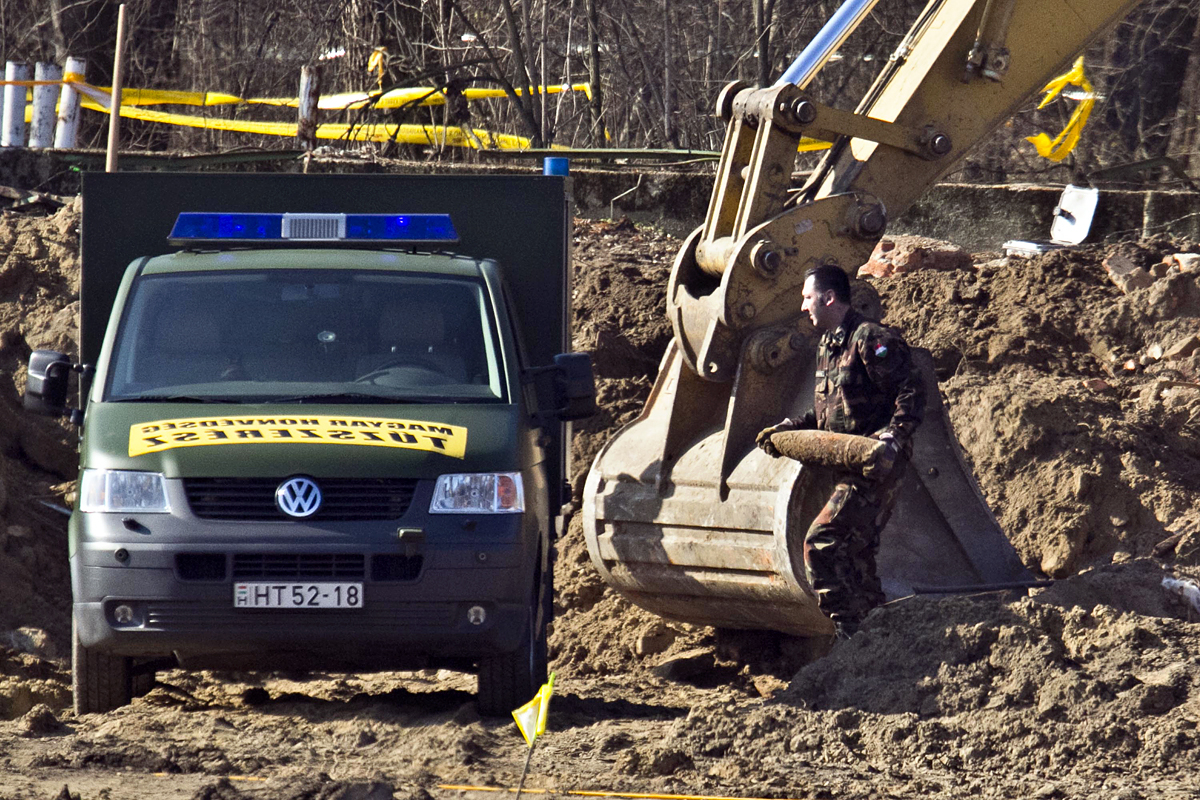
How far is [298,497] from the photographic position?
6.40 m

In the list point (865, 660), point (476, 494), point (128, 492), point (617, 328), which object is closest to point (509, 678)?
point (476, 494)

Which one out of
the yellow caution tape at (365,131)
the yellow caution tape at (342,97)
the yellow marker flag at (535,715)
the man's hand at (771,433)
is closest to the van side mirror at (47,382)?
the man's hand at (771,433)

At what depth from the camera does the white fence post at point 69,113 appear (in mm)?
16094

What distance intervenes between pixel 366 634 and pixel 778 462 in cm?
202

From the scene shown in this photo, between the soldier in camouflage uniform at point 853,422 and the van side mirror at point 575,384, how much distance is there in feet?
2.54

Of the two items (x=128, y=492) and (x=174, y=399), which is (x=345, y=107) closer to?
(x=174, y=399)

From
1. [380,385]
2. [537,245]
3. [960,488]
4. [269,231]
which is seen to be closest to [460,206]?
[537,245]

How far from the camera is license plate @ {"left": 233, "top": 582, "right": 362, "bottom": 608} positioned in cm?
635

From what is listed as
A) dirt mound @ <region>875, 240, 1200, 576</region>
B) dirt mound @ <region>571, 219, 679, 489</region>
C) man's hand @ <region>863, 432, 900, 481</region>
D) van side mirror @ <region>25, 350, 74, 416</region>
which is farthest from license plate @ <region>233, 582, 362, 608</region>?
dirt mound @ <region>571, 219, 679, 489</region>

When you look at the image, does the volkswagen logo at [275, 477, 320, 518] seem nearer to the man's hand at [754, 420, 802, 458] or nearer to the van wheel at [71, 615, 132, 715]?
the van wheel at [71, 615, 132, 715]

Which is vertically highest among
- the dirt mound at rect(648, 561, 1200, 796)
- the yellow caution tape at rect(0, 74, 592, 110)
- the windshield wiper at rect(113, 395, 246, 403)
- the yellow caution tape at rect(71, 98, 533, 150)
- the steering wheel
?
the yellow caution tape at rect(0, 74, 592, 110)

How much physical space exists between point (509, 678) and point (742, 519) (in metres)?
1.31

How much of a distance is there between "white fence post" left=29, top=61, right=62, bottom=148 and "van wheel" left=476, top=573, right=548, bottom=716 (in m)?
11.3

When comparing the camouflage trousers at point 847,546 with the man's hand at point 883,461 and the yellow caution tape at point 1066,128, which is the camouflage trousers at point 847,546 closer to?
the man's hand at point 883,461
